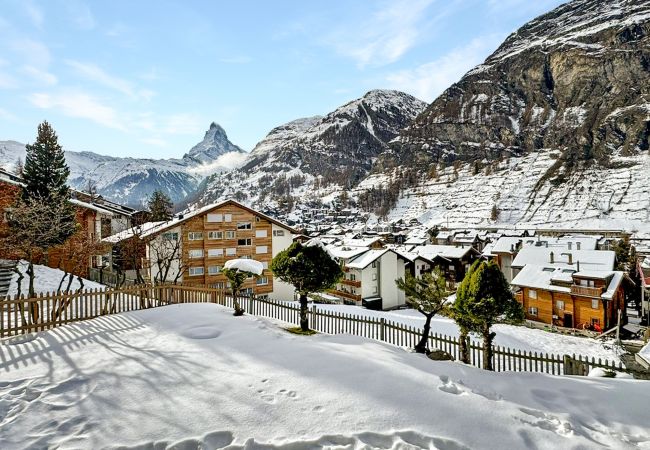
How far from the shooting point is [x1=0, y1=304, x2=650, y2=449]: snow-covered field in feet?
16.4

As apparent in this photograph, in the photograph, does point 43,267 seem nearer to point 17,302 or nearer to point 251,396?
point 17,302

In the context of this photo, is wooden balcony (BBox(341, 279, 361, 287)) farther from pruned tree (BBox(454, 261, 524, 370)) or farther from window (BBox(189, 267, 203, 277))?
pruned tree (BBox(454, 261, 524, 370))

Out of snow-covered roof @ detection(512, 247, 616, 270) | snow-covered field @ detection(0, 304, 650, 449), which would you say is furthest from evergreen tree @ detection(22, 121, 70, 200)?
snow-covered roof @ detection(512, 247, 616, 270)

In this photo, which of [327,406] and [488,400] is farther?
[488,400]

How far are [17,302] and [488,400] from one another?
14.6 metres

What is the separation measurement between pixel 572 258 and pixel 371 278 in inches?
991

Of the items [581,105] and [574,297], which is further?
[581,105]

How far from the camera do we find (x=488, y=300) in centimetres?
1048

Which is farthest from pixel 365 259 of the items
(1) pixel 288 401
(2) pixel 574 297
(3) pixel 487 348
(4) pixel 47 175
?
(1) pixel 288 401

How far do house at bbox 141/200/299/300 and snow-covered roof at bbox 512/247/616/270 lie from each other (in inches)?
1363

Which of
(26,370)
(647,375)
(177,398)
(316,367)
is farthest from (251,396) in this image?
(647,375)

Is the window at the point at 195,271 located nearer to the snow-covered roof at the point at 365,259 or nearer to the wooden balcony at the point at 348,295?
the wooden balcony at the point at 348,295

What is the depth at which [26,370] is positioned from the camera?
7641 mm

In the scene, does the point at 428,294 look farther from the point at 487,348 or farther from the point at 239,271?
the point at 239,271
